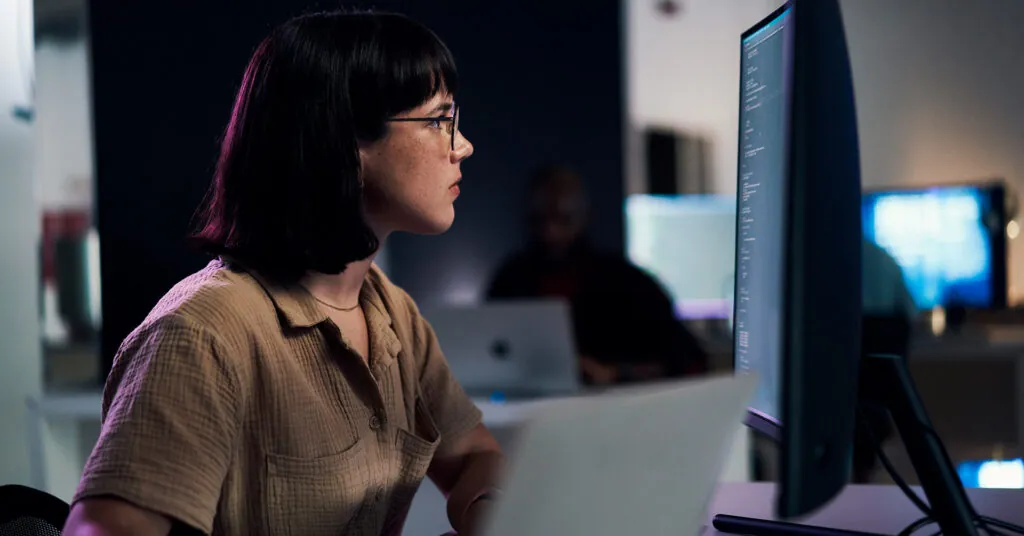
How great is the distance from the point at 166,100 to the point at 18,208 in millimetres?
629

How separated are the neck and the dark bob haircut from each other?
0.07 feet

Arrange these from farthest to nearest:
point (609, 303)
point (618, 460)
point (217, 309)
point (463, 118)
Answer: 1. point (463, 118)
2. point (609, 303)
3. point (217, 309)
4. point (618, 460)

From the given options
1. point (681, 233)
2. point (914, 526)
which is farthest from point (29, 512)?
point (681, 233)

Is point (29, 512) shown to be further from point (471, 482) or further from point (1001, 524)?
point (1001, 524)

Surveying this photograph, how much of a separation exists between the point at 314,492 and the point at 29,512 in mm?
265

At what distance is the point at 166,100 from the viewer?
121 inches

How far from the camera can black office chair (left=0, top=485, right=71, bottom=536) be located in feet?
2.73

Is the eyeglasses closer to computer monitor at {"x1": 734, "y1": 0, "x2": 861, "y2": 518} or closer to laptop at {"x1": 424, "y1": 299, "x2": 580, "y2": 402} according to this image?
computer monitor at {"x1": 734, "y1": 0, "x2": 861, "y2": 518}

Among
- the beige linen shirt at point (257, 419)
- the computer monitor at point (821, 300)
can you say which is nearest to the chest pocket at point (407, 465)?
the beige linen shirt at point (257, 419)

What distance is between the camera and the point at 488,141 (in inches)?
155

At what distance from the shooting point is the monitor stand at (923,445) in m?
0.76

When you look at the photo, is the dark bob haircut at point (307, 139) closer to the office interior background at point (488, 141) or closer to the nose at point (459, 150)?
the nose at point (459, 150)

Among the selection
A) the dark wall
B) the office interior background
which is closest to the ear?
the office interior background

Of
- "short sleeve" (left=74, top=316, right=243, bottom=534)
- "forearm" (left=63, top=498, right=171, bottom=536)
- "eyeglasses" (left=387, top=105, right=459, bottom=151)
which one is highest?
"eyeglasses" (left=387, top=105, right=459, bottom=151)
